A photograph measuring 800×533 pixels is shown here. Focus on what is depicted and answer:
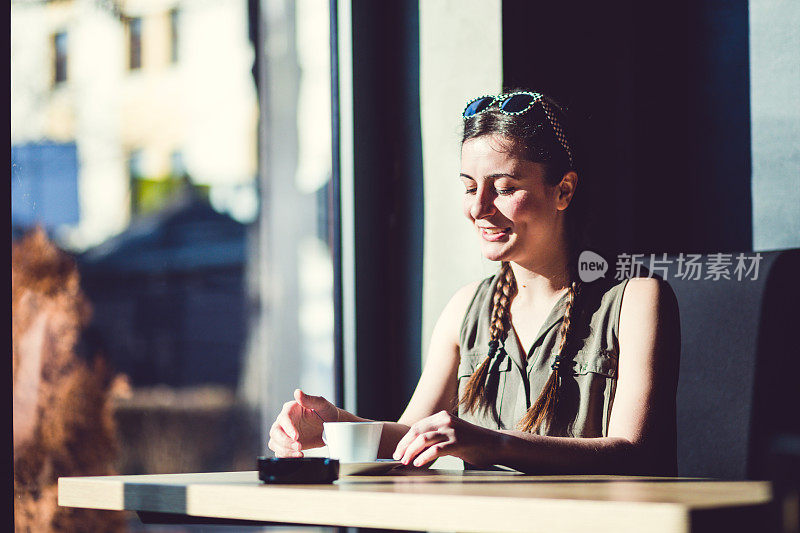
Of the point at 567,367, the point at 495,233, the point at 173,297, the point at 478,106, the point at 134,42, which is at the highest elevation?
the point at 134,42

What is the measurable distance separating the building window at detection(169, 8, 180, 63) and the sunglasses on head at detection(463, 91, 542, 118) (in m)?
1.18

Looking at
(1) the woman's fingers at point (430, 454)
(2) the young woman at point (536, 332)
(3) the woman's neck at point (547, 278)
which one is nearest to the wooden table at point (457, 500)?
(1) the woman's fingers at point (430, 454)

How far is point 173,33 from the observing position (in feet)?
8.30

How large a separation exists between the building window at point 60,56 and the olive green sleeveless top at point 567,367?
3.57 feet

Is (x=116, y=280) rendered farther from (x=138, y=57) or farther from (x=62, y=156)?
(x=138, y=57)

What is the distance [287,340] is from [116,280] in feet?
1.70

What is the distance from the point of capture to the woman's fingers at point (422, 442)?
1.12 meters

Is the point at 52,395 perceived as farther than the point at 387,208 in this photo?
No

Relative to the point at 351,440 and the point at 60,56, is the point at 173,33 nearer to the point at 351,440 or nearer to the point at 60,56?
the point at 60,56

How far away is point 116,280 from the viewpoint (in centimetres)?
231

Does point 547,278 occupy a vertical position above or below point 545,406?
above

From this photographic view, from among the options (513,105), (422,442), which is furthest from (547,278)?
(422,442)

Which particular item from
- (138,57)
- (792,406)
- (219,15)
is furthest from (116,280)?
(792,406)

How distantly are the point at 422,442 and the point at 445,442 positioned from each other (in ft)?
0.10
